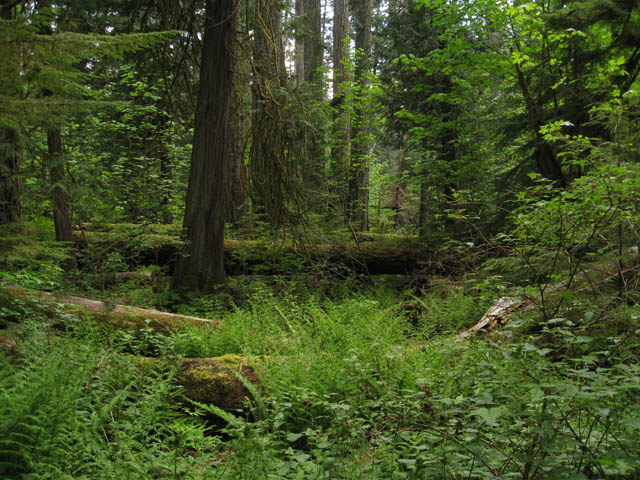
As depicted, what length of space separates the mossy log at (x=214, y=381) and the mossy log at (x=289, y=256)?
4.59 m

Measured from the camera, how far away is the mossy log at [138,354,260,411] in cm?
401

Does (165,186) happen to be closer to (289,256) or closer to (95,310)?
(289,256)

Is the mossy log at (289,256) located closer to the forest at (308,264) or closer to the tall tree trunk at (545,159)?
the forest at (308,264)

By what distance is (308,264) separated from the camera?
32.7 ft

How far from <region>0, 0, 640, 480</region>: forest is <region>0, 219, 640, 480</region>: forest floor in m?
0.03

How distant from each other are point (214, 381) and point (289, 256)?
576cm

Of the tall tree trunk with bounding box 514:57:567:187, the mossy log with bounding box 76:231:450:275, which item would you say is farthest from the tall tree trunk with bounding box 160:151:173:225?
the tall tree trunk with bounding box 514:57:567:187

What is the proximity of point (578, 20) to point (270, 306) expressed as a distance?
21.1ft

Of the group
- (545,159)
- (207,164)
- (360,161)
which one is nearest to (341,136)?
(360,161)

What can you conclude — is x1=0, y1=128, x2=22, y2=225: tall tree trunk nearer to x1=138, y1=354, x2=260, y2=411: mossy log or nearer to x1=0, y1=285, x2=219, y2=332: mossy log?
x1=0, y1=285, x2=219, y2=332: mossy log

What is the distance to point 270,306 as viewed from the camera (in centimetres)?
688

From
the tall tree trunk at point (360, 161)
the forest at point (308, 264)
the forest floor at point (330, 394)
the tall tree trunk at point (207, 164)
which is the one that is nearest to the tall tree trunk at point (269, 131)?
the forest at point (308, 264)

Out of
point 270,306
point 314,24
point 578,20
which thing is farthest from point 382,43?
point 270,306

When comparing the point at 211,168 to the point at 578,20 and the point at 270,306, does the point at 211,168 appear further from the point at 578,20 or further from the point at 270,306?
the point at 578,20
